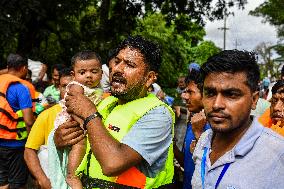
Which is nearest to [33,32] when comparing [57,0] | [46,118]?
[57,0]

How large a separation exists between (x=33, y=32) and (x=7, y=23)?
14.4ft

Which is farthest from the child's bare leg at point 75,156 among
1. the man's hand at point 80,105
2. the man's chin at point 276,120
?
the man's chin at point 276,120

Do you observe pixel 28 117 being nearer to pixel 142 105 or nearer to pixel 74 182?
pixel 74 182

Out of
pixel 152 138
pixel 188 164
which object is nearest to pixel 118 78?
pixel 152 138

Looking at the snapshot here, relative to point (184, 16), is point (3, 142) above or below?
below

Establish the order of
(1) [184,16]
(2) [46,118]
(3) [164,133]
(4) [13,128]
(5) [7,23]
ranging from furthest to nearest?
(1) [184,16], (5) [7,23], (4) [13,128], (2) [46,118], (3) [164,133]

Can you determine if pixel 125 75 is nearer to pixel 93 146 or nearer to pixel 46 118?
pixel 93 146

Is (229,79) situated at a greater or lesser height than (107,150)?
greater

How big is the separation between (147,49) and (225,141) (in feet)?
2.57

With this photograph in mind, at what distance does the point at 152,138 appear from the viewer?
2.41 m

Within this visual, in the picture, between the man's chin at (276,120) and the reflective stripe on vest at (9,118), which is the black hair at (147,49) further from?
the reflective stripe on vest at (9,118)

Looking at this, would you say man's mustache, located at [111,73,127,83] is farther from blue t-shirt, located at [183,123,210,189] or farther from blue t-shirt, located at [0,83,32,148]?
blue t-shirt, located at [0,83,32,148]

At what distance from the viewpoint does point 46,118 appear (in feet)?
13.5

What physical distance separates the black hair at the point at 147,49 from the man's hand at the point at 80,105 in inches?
17.0
